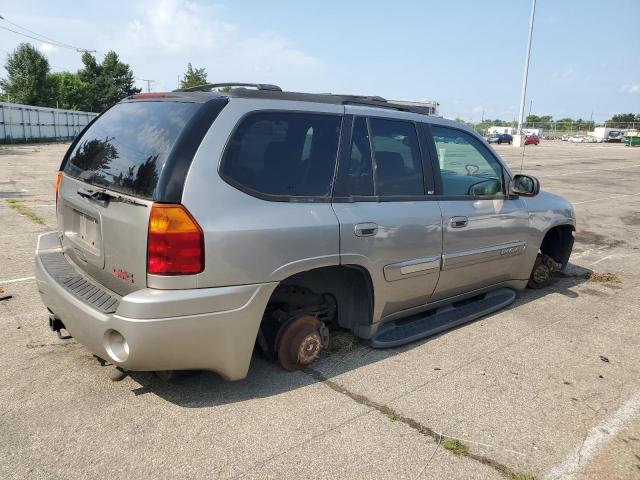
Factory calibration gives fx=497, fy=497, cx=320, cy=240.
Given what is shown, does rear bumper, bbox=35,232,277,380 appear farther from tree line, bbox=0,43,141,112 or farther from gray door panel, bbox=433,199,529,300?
tree line, bbox=0,43,141,112

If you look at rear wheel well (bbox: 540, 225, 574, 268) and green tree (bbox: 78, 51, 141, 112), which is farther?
green tree (bbox: 78, 51, 141, 112)

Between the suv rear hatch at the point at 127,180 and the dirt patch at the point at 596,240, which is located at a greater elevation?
the suv rear hatch at the point at 127,180

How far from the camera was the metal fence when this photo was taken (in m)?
30.1

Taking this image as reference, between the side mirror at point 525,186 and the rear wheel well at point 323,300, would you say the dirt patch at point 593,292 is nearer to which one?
the side mirror at point 525,186

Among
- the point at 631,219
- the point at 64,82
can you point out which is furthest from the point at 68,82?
the point at 631,219

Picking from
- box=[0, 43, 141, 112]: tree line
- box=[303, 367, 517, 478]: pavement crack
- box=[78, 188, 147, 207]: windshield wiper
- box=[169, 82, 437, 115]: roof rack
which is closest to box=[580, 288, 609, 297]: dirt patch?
box=[169, 82, 437, 115]: roof rack

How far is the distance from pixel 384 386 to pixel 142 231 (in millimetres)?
1771

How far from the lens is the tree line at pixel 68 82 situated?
45.9m

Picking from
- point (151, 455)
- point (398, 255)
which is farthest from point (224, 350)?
point (398, 255)

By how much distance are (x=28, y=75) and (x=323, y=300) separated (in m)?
52.4

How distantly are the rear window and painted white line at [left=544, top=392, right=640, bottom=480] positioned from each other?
250 cm

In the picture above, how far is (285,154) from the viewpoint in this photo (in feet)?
9.82

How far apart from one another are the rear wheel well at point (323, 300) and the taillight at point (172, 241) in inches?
26.3

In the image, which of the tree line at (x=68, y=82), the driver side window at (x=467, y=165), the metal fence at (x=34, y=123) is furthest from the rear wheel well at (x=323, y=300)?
the tree line at (x=68, y=82)
